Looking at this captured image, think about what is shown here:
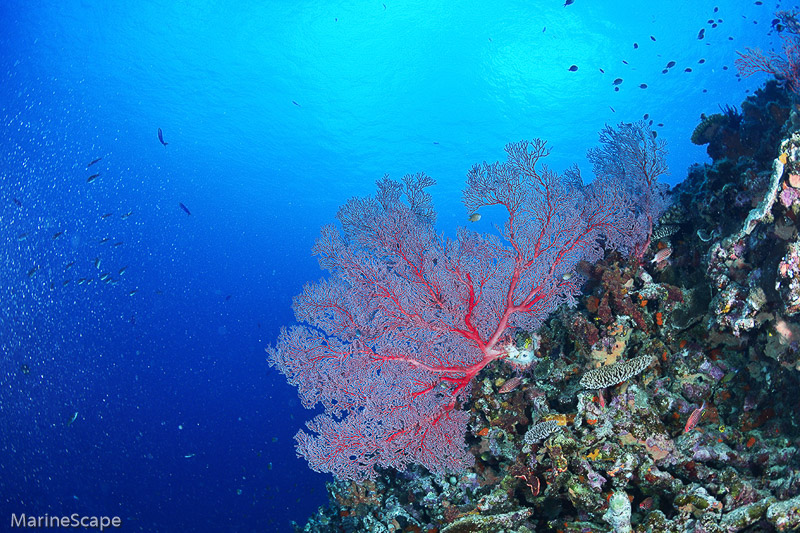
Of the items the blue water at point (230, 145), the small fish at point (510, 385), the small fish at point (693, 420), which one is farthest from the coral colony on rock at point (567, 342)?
the blue water at point (230, 145)

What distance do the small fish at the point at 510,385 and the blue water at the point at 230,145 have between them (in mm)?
12439

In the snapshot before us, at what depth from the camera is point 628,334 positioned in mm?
5008

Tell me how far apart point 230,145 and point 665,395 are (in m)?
40.2

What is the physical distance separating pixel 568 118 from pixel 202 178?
132ft

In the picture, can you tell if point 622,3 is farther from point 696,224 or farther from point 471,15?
point 696,224

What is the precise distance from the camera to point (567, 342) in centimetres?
548

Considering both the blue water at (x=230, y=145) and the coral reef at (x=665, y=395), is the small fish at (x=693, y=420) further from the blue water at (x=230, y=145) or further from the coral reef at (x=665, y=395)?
the blue water at (x=230, y=145)

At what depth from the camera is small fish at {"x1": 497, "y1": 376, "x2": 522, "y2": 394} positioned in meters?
5.32

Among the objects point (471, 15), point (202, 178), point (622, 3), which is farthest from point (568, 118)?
point (202, 178)

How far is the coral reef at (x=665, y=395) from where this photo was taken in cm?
353

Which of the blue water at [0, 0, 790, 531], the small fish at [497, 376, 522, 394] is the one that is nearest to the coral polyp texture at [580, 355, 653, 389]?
the small fish at [497, 376, 522, 394]

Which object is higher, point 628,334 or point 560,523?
point 628,334

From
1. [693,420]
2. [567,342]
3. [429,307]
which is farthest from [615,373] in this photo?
[429,307]

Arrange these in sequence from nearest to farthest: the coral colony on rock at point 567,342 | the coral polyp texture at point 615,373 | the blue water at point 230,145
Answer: the coral colony on rock at point 567,342 < the coral polyp texture at point 615,373 < the blue water at point 230,145
